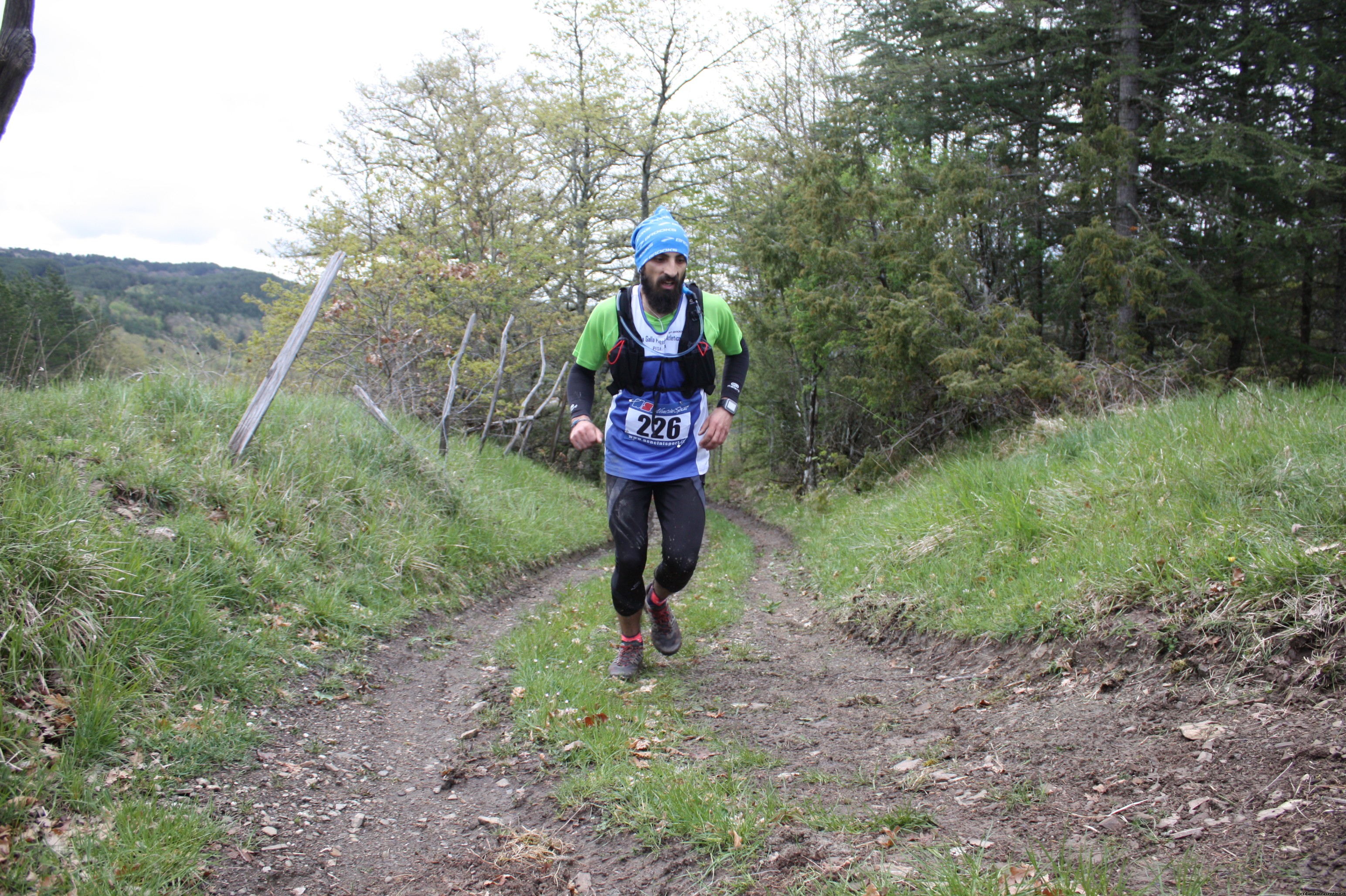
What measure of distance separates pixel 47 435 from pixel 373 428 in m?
3.68

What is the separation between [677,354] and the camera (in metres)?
4.20

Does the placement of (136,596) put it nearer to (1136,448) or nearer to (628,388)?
(628,388)

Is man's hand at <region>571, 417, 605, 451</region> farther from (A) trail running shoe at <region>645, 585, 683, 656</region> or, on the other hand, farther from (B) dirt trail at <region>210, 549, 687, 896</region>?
(B) dirt trail at <region>210, 549, 687, 896</region>

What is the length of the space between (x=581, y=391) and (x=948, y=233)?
925cm

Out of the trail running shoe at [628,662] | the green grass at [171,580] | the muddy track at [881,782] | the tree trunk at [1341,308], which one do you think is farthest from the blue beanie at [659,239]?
the tree trunk at [1341,308]

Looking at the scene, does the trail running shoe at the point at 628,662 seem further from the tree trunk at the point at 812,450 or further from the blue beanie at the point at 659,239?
the tree trunk at the point at 812,450

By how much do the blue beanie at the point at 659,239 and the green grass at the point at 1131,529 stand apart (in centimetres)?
297

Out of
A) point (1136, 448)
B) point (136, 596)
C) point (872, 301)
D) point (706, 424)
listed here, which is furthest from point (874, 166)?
Result: point (136, 596)

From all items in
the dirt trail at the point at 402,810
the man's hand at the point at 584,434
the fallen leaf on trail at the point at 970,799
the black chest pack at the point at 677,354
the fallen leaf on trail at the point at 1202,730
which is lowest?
the dirt trail at the point at 402,810

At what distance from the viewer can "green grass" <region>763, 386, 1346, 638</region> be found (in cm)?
343

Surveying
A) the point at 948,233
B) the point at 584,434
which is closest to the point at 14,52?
the point at 584,434

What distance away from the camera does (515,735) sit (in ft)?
12.0

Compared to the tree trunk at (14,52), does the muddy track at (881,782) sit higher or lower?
lower

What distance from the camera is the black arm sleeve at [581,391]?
4.36m
